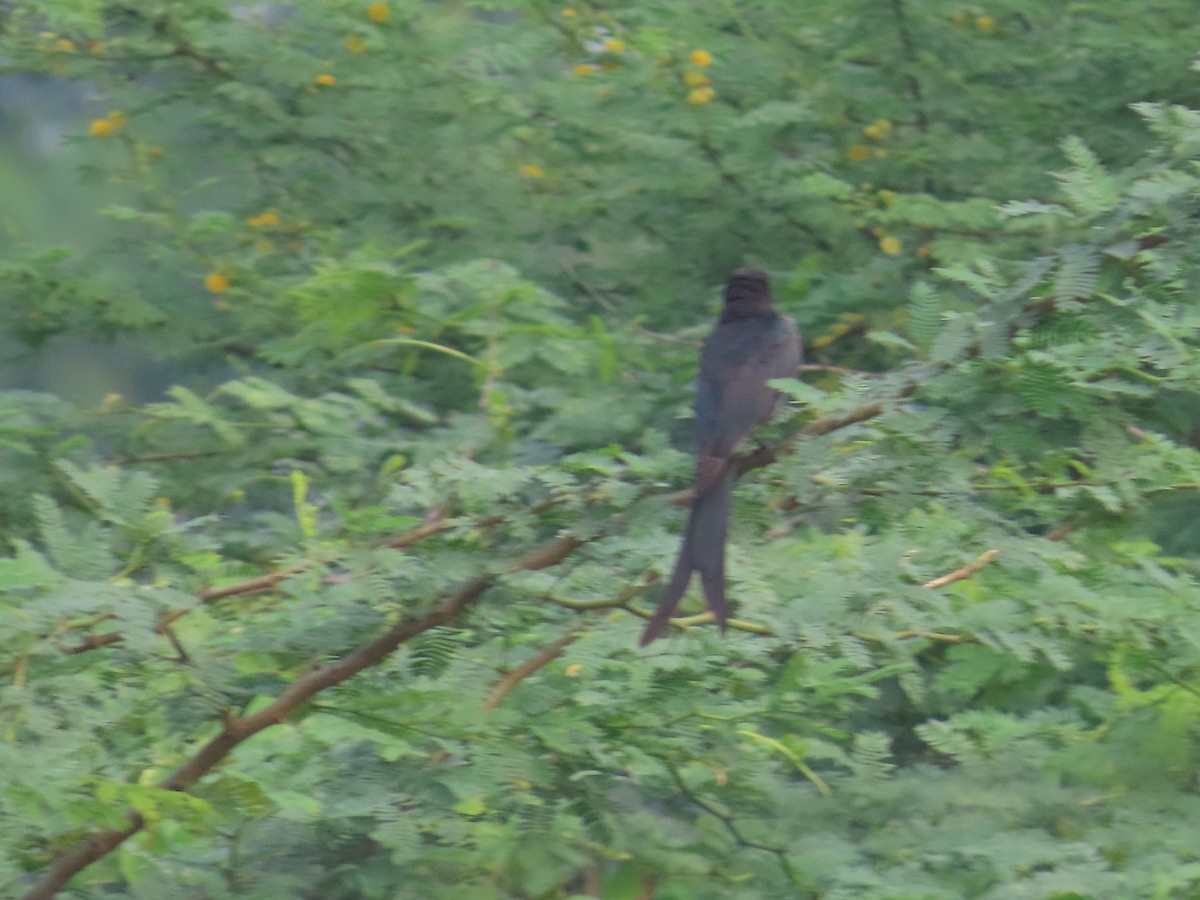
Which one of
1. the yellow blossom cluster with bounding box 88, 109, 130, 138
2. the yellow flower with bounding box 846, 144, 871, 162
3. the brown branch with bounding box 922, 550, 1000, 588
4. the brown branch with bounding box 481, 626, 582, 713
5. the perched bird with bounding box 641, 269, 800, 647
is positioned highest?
the yellow flower with bounding box 846, 144, 871, 162

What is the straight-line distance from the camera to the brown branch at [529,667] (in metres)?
2.20

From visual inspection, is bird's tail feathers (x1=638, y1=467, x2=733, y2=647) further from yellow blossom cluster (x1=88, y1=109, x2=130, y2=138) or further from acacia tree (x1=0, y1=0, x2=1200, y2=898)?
yellow blossom cluster (x1=88, y1=109, x2=130, y2=138)

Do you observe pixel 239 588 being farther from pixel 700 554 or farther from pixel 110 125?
pixel 110 125

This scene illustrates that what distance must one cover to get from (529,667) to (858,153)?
110 inches

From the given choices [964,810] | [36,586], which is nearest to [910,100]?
[964,810]

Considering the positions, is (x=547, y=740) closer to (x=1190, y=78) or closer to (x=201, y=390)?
(x=1190, y=78)

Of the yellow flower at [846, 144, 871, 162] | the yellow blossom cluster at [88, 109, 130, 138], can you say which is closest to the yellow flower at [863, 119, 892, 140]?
the yellow flower at [846, 144, 871, 162]

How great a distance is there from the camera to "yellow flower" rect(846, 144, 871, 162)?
4508 millimetres

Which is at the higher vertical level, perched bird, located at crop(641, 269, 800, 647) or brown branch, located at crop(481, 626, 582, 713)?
perched bird, located at crop(641, 269, 800, 647)

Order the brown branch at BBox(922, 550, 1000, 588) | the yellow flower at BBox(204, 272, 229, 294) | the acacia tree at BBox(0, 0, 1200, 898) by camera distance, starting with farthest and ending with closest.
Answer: the yellow flower at BBox(204, 272, 229, 294) < the brown branch at BBox(922, 550, 1000, 588) < the acacia tree at BBox(0, 0, 1200, 898)

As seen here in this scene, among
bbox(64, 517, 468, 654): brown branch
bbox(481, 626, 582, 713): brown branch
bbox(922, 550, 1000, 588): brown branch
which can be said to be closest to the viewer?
bbox(64, 517, 468, 654): brown branch

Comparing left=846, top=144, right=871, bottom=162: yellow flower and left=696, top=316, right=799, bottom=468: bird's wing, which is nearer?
left=696, top=316, right=799, bottom=468: bird's wing

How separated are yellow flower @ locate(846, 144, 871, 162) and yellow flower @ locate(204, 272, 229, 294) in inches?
85.0

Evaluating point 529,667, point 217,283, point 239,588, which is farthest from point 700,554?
point 217,283
